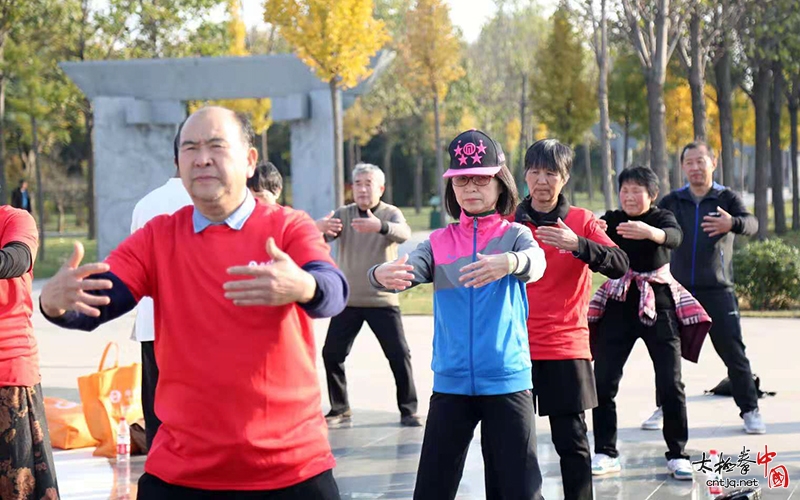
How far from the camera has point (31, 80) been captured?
27.4 m

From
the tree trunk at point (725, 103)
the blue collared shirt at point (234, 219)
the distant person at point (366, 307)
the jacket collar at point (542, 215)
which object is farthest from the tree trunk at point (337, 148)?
the blue collared shirt at point (234, 219)

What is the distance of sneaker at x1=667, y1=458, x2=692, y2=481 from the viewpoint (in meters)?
6.60

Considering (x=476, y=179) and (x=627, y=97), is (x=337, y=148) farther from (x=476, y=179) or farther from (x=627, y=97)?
(x=627, y=97)

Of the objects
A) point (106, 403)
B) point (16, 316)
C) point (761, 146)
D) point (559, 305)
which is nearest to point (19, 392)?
point (16, 316)

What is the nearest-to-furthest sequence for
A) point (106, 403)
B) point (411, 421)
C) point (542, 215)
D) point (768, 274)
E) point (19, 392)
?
1. point (19, 392)
2. point (542, 215)
3. point (106, 403)
4. point (411, 421)
5. point (768, 274)

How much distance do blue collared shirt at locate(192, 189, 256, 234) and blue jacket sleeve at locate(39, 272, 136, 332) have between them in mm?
262

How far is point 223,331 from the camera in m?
3.08

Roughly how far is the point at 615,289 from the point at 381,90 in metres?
40.3

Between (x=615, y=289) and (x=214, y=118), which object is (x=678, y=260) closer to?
(x=615, y=289)

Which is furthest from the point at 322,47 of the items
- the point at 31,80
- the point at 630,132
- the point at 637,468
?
the point at 630,132

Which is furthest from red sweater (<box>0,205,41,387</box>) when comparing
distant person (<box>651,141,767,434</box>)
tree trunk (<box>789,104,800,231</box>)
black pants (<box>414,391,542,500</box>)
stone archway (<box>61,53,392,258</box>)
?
tree trunk (<box>789,104,800,231</box>)

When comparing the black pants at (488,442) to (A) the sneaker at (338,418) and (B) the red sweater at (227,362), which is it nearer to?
(B) the red sweater at (227,362)

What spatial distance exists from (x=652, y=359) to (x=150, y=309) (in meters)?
3.00

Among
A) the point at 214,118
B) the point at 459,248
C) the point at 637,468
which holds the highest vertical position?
the point at 214,118
